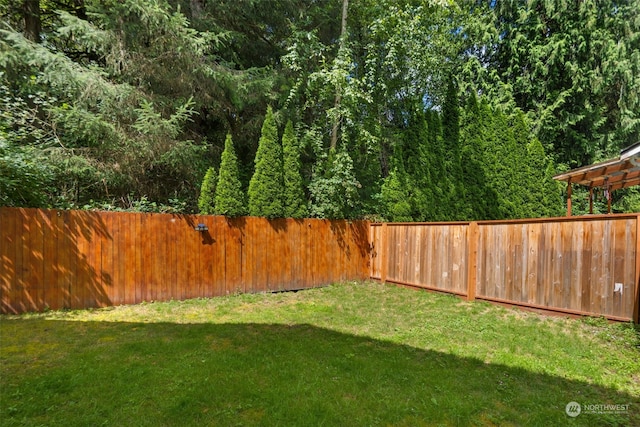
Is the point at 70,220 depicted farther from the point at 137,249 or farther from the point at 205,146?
the point at 205,146

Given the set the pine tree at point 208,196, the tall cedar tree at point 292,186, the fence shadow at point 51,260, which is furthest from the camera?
the tall cedar tree at point 292,186

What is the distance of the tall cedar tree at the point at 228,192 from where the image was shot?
6551 millimetres

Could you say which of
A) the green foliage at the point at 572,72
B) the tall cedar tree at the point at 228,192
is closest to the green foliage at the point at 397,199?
the tall cedar tree at the point at 228,192

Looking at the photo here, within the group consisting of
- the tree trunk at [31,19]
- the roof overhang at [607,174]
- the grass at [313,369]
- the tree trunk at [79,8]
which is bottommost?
the grass at [313,369]

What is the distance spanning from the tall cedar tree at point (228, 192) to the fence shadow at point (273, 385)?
307 cm

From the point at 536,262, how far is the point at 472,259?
1.07m

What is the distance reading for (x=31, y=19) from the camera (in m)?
7.36

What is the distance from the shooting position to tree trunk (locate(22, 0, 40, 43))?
23.5 feet

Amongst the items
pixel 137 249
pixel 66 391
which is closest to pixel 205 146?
pixel 137 249

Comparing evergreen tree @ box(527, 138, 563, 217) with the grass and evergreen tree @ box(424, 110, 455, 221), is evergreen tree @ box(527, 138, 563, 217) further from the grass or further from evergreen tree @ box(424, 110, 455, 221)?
the grass

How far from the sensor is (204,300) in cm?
607

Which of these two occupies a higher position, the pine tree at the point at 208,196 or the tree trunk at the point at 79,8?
the tree trunk at the point at 79,8

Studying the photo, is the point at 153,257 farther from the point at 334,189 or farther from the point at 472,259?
the point at 472,259

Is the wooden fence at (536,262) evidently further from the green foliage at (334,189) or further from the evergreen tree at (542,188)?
the evergreen tree at (542,188)
